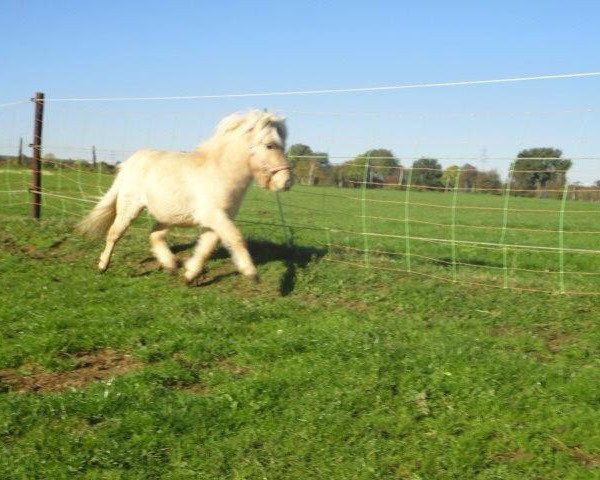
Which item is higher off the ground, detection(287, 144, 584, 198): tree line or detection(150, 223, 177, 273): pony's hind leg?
detection(287, 144, 584, 198): tree line

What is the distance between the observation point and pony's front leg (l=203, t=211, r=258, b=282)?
25.8 ft

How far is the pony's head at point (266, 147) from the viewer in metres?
8.11

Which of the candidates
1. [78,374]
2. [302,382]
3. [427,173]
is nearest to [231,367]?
[302,382]

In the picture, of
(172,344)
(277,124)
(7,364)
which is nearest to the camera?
(7,364)

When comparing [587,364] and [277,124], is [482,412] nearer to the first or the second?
[587,364]

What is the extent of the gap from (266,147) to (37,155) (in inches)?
240

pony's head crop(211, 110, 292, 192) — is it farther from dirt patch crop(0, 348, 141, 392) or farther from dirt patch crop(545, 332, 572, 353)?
dirt patch crop(545, 332, 572, 353)

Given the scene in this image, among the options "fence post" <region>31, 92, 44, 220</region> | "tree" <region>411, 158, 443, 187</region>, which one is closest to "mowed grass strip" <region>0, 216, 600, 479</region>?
"tree" <region>411, 158, 443, 187</region>

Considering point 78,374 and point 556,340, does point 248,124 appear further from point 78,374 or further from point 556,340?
point 556,340

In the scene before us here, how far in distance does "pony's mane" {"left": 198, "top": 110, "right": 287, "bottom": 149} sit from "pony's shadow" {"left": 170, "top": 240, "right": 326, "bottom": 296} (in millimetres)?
1617

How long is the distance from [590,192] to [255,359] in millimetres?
4669

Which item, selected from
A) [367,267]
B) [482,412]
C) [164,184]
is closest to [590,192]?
[367,267]

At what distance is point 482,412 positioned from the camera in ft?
16.5

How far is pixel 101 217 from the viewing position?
9.66 m
